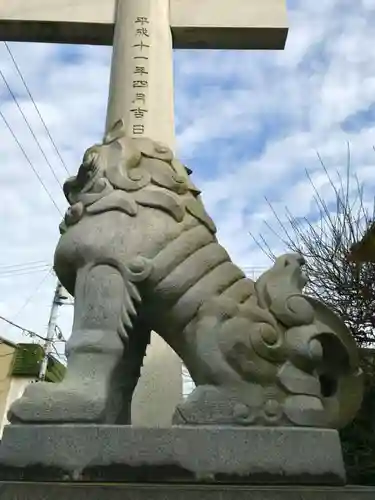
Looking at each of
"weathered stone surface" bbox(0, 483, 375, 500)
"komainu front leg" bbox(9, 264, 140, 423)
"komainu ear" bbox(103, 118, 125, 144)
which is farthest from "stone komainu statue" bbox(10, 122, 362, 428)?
"weathered stone surface" bbox(0, 483, 375, 500)

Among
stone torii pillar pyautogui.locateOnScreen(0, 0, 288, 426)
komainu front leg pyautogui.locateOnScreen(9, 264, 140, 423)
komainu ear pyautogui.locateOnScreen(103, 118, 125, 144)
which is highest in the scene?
stone torii pillar pyautogui.locateOnScreen(0, 0, 288, 426)

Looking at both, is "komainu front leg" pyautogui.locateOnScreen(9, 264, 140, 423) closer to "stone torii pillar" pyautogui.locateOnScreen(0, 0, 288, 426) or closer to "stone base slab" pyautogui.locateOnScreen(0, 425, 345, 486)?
"stone base slab" pyautogui.locateOnScreen(0, 425, 345, 486)

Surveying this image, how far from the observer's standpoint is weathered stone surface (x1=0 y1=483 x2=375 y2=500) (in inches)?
56.4

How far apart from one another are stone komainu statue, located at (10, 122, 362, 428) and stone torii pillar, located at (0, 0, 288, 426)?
6.67 ft

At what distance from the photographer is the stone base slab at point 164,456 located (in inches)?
62.1

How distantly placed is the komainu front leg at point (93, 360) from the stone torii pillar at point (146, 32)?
2253 millimetres

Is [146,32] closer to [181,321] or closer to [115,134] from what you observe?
[115,134]

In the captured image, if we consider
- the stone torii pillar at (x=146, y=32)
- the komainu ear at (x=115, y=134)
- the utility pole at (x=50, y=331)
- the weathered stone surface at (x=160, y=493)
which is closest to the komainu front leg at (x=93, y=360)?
the weathered stone surface at (x=160, y=493)

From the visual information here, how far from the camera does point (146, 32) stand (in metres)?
4.40

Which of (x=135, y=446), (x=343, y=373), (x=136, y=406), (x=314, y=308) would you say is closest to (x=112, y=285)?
(x=135, y=446)

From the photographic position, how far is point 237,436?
64.4 inches

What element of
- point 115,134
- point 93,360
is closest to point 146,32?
point 115,134

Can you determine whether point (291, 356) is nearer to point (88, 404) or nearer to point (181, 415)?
point (181, 415)

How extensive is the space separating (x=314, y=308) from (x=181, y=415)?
58 centimetres
